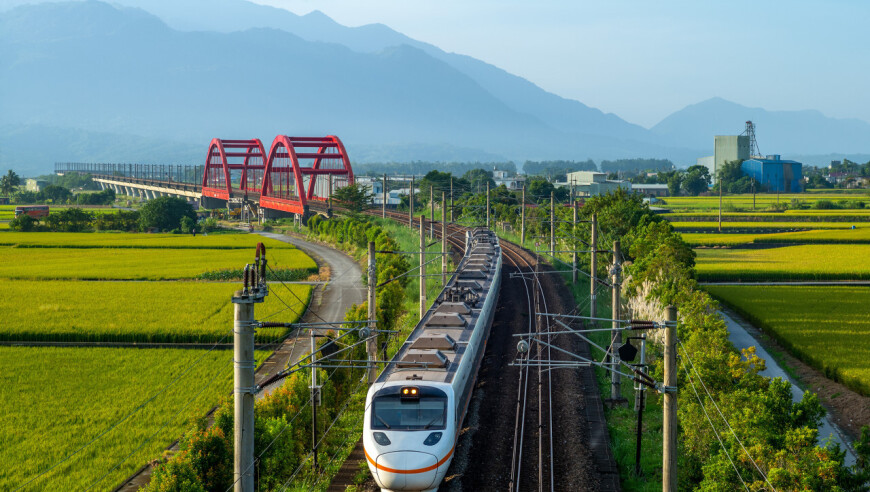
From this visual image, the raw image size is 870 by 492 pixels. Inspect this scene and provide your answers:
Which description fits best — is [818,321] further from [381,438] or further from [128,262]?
[128,262]

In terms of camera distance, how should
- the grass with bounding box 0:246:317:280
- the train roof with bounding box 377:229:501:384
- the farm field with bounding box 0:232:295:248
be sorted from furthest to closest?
1. the farm field with bounding box 0:232:295:248
2. the grass with bounding box 0:246:317:280
3. the train roof with bounding box 377:229:501:384

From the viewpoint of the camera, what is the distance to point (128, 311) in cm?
4784

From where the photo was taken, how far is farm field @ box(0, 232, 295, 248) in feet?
300

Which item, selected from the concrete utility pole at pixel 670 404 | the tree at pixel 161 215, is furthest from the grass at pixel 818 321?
the tree at pixel 161 215

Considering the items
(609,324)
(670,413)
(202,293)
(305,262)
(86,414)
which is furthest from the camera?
(305,262)

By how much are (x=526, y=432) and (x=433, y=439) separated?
7.07 meters

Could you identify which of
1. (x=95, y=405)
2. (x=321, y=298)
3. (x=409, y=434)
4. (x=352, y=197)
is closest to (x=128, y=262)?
(x=321, y=298)

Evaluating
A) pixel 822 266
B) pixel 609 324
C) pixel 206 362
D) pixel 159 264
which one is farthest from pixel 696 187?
pixel 206 362

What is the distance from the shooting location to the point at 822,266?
214 feet

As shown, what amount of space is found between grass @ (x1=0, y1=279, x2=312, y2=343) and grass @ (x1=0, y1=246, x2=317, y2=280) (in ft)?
15.8

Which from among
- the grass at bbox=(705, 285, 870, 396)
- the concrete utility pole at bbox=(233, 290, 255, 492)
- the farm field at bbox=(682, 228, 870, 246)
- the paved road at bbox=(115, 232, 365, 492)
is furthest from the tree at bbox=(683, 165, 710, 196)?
the concrete utility pole at bbox=(233, 290, 255, 492)

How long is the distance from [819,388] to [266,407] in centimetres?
2280

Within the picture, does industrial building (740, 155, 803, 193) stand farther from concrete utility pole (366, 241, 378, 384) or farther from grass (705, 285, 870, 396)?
concrete utility pole (366, 241, 378, 384)

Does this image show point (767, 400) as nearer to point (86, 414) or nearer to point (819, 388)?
point (819, 388)
